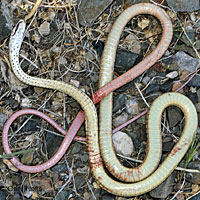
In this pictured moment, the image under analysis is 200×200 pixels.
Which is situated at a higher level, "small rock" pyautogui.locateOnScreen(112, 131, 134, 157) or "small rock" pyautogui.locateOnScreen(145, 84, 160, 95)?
"small rock" pyautogui.locateOnScreen(145, 84, 160, 95)

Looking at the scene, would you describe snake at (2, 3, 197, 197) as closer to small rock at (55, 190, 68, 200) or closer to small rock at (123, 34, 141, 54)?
small rock at (123, 34, 141, 54)

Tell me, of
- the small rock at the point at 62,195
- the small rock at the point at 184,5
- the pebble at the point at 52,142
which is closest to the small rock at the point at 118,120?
the pebble at the point at 52,142

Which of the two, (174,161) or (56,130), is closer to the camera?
(174,161)

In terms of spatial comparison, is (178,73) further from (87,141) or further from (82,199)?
(82,199)

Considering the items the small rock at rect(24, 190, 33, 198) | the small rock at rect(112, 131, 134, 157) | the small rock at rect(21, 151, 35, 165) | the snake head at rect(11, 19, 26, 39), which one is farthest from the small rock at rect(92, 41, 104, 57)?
the small rock at rect(24, 190, 33, 198)

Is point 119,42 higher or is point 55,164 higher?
point 119,42

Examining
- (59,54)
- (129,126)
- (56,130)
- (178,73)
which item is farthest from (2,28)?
(178,73)
